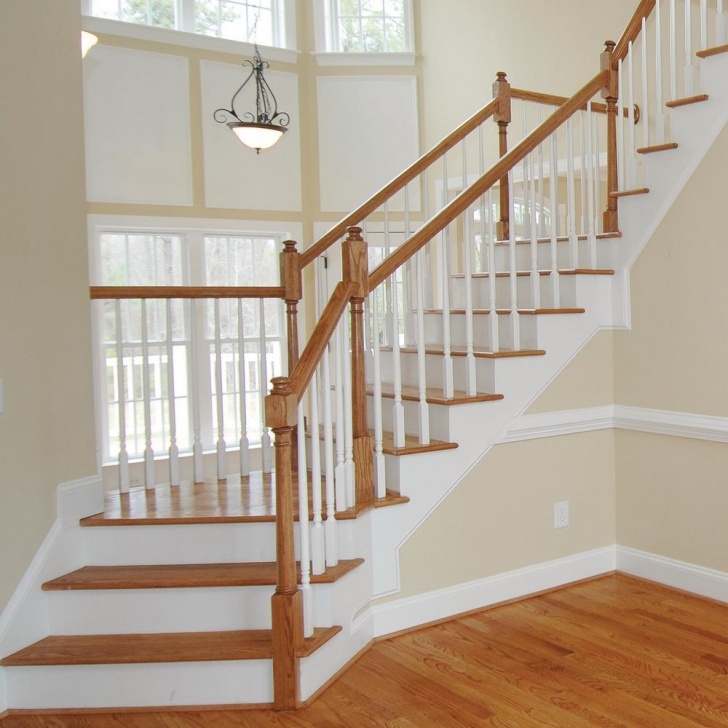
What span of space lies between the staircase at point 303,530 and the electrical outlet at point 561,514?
0.53m

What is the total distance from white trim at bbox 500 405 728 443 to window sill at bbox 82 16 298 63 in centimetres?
448

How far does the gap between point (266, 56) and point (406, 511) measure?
4848 mm

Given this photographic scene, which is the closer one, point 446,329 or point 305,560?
point 305,560

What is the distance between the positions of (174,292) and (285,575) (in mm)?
1421

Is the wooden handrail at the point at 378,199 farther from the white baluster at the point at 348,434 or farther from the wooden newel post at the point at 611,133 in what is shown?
the white baluster at the point at 348,434

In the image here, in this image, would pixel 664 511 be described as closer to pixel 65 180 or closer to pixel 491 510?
pixel 491 510

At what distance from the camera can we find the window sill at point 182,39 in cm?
636

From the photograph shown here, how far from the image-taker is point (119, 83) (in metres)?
6.42

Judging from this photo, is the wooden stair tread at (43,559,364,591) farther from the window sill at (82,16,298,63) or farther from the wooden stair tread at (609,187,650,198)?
the window sill at (82,16,298,63)

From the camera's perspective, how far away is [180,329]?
6910 millimetres

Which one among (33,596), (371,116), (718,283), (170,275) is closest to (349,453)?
(33,596)

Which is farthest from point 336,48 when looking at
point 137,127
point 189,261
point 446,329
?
point 446,329

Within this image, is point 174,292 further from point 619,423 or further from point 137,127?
point 137,127

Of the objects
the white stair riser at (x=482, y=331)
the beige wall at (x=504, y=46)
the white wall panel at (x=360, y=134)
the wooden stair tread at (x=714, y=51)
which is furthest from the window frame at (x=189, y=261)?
the wooden stair tread at (x=714, y=51)
